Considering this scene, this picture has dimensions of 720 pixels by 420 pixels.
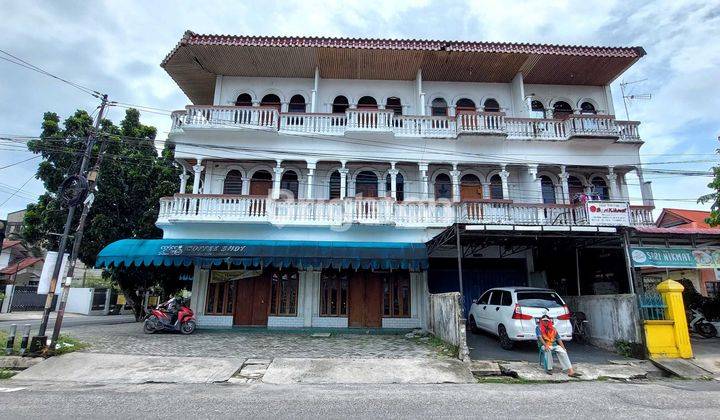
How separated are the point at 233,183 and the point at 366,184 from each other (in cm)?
550

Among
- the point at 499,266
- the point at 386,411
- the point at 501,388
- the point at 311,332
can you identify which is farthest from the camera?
the point at 499,266

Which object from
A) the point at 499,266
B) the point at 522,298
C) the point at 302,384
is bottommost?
the point at 302,384

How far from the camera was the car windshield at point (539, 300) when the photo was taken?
10.1 meters

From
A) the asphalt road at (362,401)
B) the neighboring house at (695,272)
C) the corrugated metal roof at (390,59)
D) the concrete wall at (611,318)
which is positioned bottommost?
the asphalt road at (362,401)

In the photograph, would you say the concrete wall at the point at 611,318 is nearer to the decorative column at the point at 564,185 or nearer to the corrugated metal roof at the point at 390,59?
the decorative column at the point at 564,185

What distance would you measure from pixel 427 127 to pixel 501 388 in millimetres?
10092

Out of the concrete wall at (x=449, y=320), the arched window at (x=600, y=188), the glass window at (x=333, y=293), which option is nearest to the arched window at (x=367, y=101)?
the glass window at (x=333, y=293)

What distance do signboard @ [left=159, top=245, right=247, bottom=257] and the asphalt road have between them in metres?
5.52

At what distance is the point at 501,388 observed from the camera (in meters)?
7.39

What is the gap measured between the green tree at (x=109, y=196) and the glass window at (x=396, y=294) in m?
11.2

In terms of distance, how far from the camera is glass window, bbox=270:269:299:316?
14789 millimetres

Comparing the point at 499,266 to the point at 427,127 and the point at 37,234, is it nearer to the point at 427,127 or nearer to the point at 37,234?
the point at 427,127

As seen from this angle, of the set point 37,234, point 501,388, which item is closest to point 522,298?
point 501,388

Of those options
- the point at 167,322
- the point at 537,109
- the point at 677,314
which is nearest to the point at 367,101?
the point at 537,109
